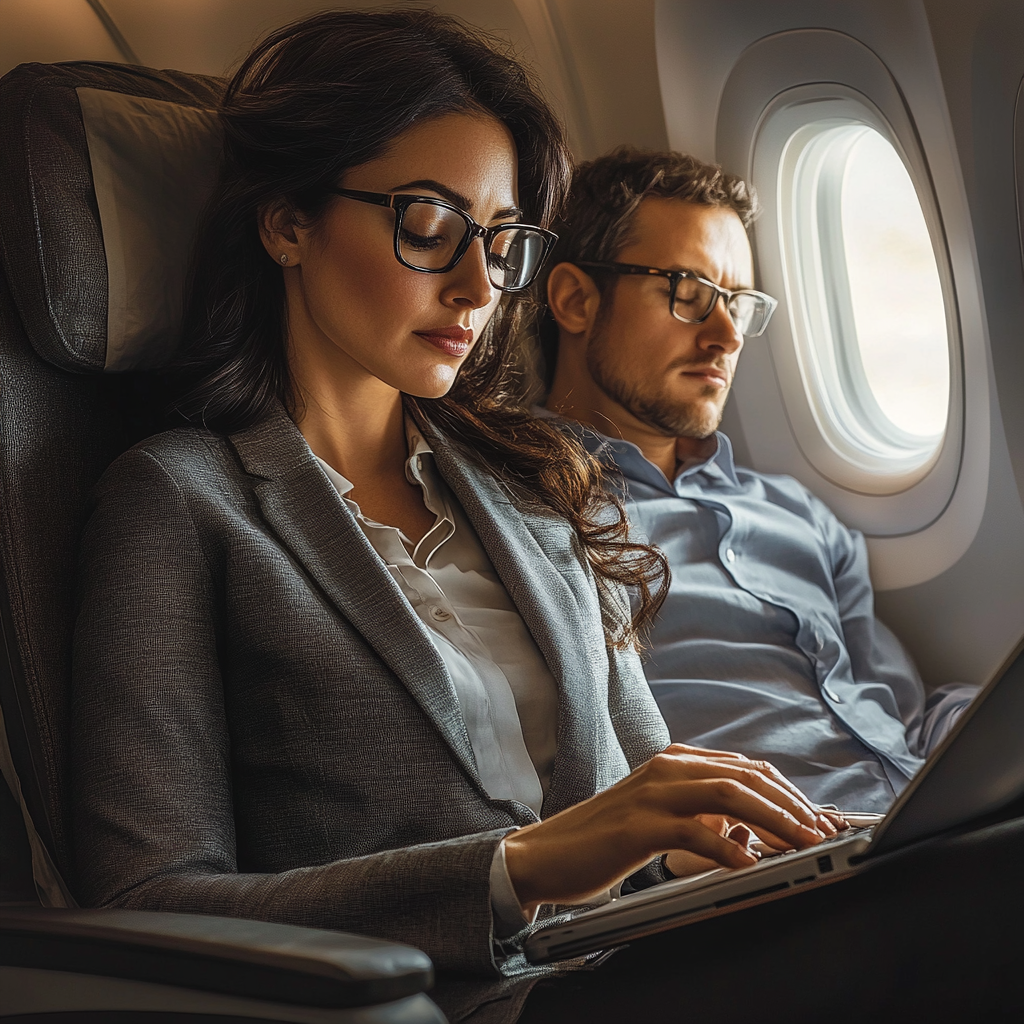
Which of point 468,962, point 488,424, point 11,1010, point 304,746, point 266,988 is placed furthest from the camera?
point 488,424

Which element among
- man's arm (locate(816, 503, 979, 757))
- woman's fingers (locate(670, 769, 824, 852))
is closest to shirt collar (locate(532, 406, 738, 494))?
man's arm (locate(816, 503, 979, 757))

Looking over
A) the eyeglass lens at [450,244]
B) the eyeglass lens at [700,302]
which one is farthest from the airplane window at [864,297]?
the eyeglass lens at [450,244]

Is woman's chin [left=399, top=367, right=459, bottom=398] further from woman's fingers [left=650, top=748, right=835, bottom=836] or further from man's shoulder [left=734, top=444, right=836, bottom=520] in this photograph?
man's shoulder [left=734, top=444, right=836, bottom=520]

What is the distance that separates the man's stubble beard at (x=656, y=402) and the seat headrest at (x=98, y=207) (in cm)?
90

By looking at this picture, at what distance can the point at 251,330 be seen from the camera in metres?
1.50

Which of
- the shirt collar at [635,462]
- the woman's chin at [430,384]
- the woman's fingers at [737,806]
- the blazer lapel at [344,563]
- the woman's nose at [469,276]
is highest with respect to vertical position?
the woman's nose at [469,276]

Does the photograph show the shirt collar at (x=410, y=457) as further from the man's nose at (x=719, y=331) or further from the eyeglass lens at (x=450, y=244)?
the man's nose at (x=719, y=331)

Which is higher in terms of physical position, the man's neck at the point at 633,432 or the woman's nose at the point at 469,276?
the woman's nose at the point at 469,276

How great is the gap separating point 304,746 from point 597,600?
0.53m

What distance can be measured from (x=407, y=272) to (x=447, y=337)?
0.33 feet

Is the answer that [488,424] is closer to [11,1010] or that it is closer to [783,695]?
[783,695]

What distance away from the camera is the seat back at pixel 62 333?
3.97 ft

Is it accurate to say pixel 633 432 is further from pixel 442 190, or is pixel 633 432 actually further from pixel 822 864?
pixel 822 864

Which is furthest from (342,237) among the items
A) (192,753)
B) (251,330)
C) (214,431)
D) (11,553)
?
(192,753)
